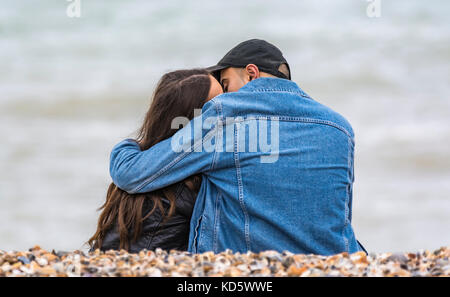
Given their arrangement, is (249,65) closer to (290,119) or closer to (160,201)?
(290,119)

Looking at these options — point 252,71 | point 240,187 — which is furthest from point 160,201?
point 252,71

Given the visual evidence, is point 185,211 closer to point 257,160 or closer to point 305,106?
point 257,160

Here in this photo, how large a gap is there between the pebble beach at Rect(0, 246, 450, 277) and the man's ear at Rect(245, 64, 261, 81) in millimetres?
1366

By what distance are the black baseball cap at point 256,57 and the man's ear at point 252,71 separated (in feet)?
0.07

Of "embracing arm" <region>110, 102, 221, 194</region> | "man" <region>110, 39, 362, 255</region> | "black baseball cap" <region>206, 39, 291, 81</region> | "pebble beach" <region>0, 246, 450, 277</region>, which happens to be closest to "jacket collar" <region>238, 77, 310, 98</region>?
"man" <region>110, 39, 362, 255</region>

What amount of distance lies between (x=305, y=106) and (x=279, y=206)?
0.56m

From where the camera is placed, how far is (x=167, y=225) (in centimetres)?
349

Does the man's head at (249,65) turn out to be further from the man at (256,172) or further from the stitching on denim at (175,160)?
the stitching on denim at (175,160)

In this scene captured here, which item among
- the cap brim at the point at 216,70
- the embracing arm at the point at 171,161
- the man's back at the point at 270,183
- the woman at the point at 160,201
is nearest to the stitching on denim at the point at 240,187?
the man's back at the point at 270,183

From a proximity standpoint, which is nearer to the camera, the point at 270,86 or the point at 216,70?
the point at 270,86

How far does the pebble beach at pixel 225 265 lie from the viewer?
2621 millimetres

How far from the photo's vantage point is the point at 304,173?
339 centimetres

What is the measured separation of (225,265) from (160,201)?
33.5 inches

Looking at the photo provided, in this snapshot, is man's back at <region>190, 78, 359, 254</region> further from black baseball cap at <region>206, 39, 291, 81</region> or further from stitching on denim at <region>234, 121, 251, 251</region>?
black baseball cap at <region>206, 39, 291, 81</region>
